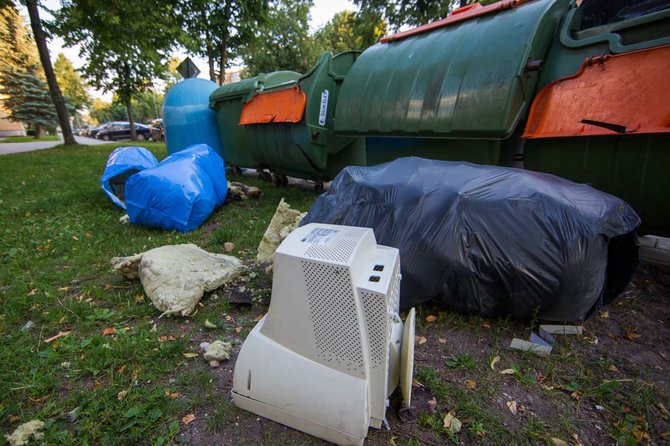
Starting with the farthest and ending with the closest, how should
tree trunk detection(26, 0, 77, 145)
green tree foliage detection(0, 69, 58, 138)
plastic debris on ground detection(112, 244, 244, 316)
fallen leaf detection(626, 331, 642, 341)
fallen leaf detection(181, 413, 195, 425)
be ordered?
green tree foliage detection(0, 69, 58, 138)
tree trunk detection(26, 0, 77, 145)
plastic debris on ground detection(112, 244, 244, 316)
fallen leaf detection(626, 331, 642, 341)
fallen leaf detection(181, 413, 195, 425)

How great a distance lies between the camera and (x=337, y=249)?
1329 millimetres

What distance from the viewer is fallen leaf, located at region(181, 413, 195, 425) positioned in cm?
156

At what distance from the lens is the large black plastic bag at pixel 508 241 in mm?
1979

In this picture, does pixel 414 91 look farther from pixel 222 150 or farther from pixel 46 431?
pixel 222 150

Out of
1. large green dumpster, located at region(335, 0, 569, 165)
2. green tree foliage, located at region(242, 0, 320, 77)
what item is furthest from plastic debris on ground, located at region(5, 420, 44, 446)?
green tree foliage, located at region(242, 0, 320, 77)

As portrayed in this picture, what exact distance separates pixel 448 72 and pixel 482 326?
2373 mm

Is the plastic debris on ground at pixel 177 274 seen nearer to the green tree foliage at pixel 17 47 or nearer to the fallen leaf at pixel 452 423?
the fallen leaf at pixel 452 423

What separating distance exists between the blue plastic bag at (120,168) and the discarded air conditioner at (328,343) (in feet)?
15.2

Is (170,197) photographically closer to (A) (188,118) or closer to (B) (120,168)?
(B) (120,168)

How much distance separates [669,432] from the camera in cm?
147

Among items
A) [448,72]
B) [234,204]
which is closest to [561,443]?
[448,72]

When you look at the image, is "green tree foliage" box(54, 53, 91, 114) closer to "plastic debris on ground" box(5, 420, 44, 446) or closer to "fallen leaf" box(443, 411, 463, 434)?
"plastic debris on ground" box(5, 420, 44, 446)

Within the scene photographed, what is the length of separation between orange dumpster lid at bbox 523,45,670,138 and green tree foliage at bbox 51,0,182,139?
1210 cm

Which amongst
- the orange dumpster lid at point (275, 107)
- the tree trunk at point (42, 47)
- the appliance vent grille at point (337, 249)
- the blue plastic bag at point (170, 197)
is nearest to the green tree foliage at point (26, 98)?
the tree trunk at point (42, 47)
